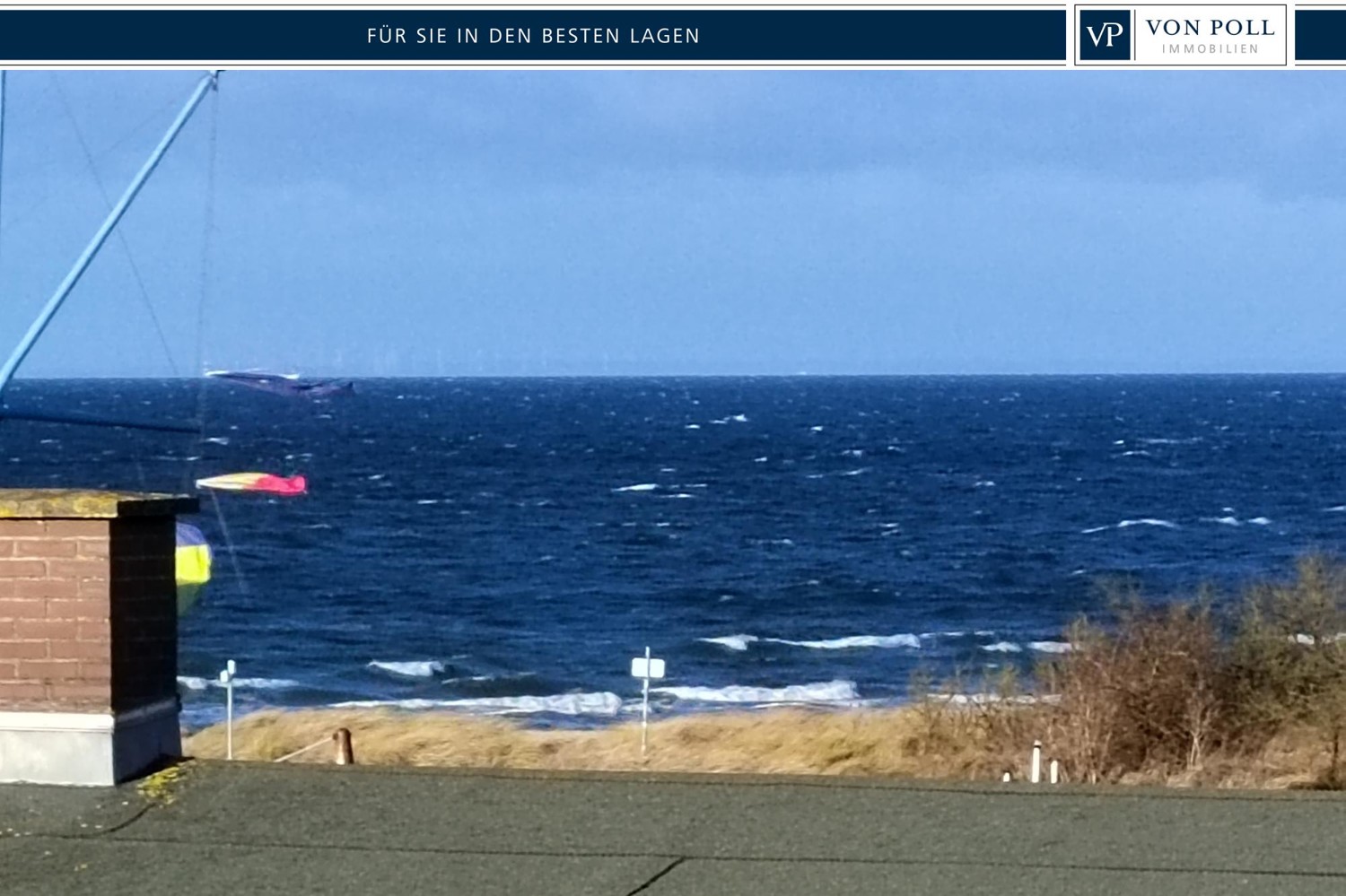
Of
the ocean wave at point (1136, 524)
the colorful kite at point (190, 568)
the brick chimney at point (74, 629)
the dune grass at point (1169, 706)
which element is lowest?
the ocean wave at point (1136, 524)

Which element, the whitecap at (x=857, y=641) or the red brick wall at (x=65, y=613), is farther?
the whitecap at (x=857, y=641)

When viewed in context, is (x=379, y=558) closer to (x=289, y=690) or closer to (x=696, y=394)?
(x=289, y=690)

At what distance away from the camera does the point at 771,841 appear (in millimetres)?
6281

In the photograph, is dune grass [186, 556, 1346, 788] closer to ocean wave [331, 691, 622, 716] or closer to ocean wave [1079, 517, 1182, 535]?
ocean wave [331, 691, 622, 716]

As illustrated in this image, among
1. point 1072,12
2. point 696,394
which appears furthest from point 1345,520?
point 696,394

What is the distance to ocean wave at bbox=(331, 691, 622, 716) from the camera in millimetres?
32875

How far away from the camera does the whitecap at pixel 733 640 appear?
4050 centimetres

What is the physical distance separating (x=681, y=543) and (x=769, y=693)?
2547cm

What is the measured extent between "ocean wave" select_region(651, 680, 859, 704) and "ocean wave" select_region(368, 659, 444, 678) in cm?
526

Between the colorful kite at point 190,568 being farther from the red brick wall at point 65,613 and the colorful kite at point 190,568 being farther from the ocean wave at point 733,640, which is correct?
the red brick wall at point 65,613

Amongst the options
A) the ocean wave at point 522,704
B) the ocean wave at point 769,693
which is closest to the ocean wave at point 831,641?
the ocean wave at point 769,693

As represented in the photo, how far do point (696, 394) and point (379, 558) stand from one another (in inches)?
5546

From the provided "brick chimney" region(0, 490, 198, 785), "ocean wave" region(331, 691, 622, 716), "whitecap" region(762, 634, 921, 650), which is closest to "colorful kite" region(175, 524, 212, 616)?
"ocean wave" region(331, 691, 622, 716)

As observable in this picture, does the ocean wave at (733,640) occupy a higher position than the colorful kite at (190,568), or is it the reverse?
the colorful kite at (190,568)
